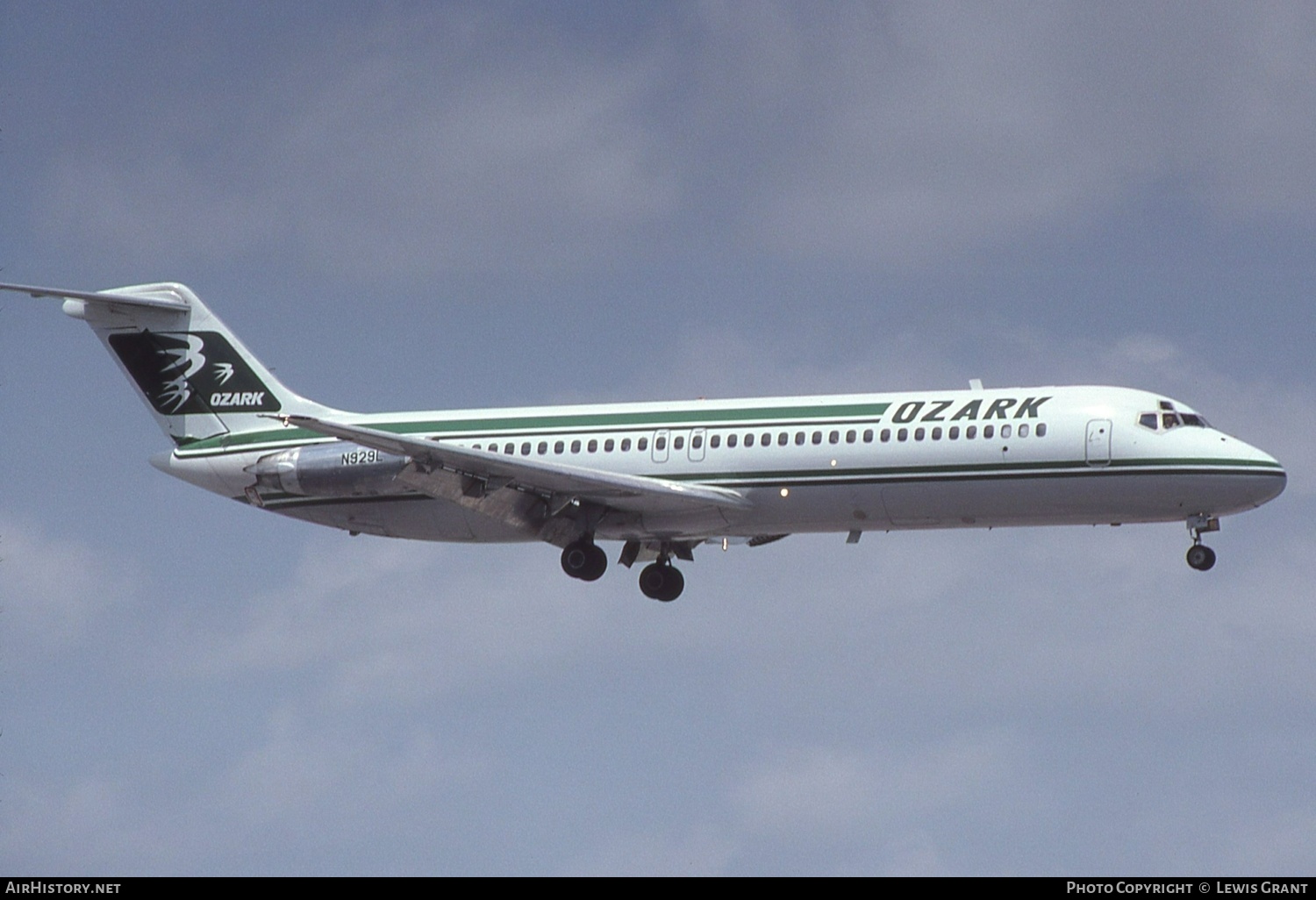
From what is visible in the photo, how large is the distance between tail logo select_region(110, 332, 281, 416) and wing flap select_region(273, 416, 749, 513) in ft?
24.4

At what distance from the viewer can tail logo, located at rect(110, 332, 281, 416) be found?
4650 cm

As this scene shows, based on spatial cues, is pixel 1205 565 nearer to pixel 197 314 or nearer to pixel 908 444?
pixel 908 444

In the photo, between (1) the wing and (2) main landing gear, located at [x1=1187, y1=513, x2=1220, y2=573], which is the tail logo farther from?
(2) main landing gear, located at [x1=1187, y1=513, x2=1220, y2=573]

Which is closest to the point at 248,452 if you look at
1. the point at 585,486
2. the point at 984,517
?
the point at 585,486

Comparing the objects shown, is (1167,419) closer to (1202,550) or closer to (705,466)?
(1202,550)

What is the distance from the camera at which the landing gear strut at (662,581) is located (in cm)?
4450

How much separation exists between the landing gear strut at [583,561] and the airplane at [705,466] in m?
0.04

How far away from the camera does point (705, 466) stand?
40812mm

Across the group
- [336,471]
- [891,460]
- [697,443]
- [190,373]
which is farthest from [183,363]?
[891,460]

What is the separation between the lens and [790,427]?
4025 centimetres

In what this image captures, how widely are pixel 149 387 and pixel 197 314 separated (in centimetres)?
219

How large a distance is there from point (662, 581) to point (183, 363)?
1321 centimetres

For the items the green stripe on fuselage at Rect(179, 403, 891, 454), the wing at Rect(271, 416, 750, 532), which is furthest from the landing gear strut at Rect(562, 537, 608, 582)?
the green stripe on fuselage at Rect(179, 403, 891, 454)

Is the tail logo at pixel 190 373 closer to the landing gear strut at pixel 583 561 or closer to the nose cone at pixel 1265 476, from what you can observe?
the landing gear strut at pixel 583 561
